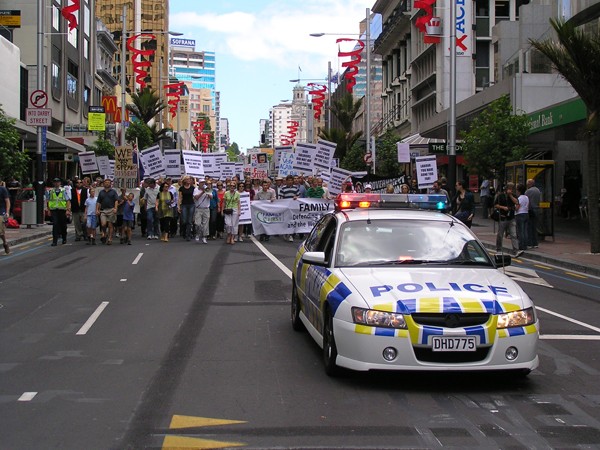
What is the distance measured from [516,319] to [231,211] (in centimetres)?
1659

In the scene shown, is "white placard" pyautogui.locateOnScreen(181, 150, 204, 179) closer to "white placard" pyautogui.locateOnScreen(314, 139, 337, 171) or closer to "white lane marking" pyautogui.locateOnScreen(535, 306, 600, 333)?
"white placard" pyautogui.locateOnScreen(314, 139, 337, 171)

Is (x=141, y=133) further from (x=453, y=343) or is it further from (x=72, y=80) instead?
(x=453, y=343)

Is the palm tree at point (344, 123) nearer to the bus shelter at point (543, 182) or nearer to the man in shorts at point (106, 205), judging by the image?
the bus shelter at point (543, 182)

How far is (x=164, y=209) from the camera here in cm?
2352

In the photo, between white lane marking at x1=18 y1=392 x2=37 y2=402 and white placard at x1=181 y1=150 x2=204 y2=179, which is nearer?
white lane marking at x1=18 y1=392 x2=37 y2=402

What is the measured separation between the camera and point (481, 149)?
102 feet

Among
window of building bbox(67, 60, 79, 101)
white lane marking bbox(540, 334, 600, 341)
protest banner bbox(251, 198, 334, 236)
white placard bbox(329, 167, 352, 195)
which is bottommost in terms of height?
white lane marking bbox(540, 334, 600, 341)

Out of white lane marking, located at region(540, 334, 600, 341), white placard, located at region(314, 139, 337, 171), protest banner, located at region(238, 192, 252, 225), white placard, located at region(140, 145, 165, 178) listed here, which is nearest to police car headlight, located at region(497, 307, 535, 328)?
white lane marking, located at region(540, 334, 600, 341)

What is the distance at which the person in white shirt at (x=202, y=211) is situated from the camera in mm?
23156

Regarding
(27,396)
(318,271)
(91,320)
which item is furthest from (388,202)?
(27,396)

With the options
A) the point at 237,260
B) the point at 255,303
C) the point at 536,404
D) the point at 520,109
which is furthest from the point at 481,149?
the point at 536,404

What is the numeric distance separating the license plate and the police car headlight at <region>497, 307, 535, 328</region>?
0.30 metres

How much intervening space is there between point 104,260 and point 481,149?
57.7 ft

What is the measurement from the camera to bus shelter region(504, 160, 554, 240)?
23.9 m
